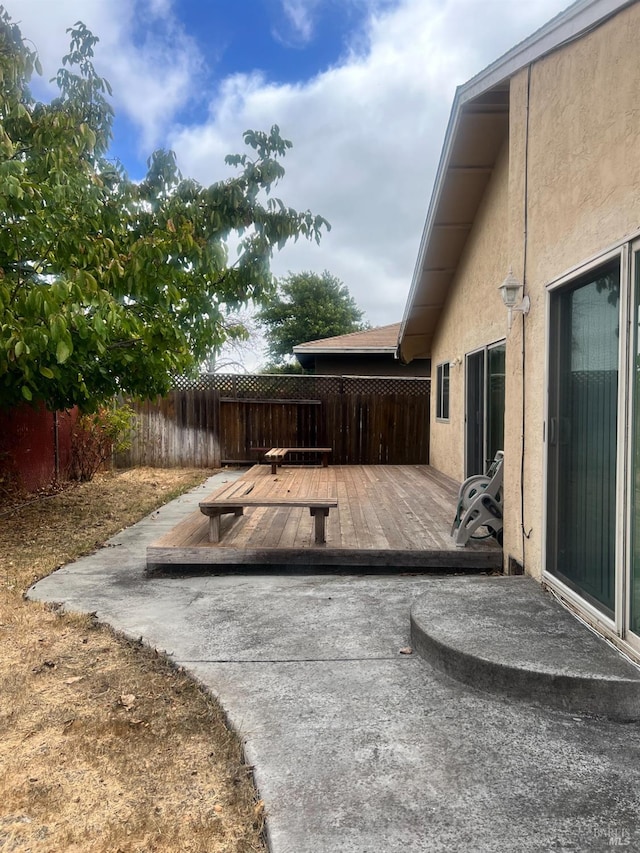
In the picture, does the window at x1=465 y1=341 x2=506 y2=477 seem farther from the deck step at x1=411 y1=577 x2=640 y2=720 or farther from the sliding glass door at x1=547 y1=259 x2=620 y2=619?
the deck step at x1=411 y1=577 x2=640 y2=720

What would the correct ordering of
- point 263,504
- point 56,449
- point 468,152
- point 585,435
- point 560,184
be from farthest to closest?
point 56,449, point 468,152, point 263,504, point 560,184, point 585,435

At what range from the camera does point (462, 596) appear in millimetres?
3703

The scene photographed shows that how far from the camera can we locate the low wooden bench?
15.8ft

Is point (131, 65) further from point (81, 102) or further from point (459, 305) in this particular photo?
point (459, 305)

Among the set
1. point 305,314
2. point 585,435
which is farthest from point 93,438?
point 305,314

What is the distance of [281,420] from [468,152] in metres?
7.12

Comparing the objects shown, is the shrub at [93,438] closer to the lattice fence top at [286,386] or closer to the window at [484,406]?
the lattice fence top at [286,386]

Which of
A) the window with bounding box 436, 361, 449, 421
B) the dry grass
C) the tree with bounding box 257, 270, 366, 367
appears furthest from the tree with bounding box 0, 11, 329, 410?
the tree with bounding box 257, 270, 366, 367

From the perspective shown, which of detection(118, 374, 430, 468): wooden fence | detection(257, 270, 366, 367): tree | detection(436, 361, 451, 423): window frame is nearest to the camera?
detection(436, 361, 451, 423): window frame

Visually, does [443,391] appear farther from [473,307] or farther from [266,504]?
[266,504]

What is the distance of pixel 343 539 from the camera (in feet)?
16.8

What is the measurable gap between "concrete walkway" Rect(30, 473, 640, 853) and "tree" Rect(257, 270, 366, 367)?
92.6 ft

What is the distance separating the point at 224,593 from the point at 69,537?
2.65 metres

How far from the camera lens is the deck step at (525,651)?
2594 millimetres
